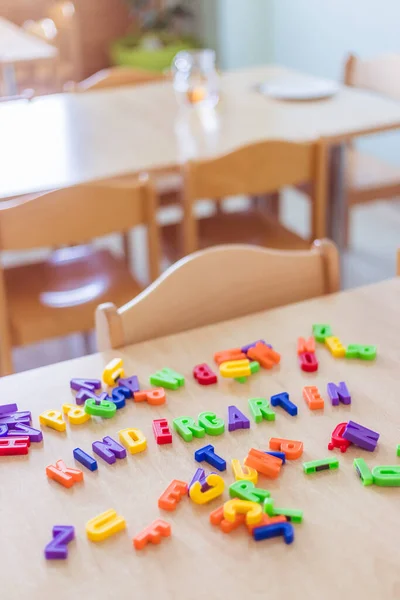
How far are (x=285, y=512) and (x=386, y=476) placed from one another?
0.13 m

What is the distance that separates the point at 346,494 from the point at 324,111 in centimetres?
171

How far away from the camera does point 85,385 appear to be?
107cm

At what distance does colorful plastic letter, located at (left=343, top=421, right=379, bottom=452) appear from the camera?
3.04 feet

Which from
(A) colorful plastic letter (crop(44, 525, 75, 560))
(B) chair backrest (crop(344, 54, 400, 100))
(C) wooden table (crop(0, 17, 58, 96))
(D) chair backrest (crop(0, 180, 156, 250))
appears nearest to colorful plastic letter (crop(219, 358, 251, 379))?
(A) colorful plastic letter (crop(44, 525, 75, 560))

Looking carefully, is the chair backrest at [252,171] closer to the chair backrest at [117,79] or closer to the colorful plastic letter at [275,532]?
the chair backrest at [117,79]

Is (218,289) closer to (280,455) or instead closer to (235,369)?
(235,369)

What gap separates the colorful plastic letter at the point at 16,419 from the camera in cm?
99

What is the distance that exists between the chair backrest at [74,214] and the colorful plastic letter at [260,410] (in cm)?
84

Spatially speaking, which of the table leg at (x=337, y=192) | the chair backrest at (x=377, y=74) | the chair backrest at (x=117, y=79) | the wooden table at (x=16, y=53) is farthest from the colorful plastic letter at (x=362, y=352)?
the wooden table at (x=16, y=53)

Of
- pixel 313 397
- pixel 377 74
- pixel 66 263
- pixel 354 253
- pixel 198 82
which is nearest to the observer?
pixel 313 397

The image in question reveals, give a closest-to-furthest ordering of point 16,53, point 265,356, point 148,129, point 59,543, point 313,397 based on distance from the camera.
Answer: point 59,543, point 313,397, point 265,356, point 148,129, point 16,53

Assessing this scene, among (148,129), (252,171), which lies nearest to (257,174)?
(252,171)

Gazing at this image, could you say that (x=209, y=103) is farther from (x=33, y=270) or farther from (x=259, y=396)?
(x=259, y=396)

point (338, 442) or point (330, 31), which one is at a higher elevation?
point (330, 31)
